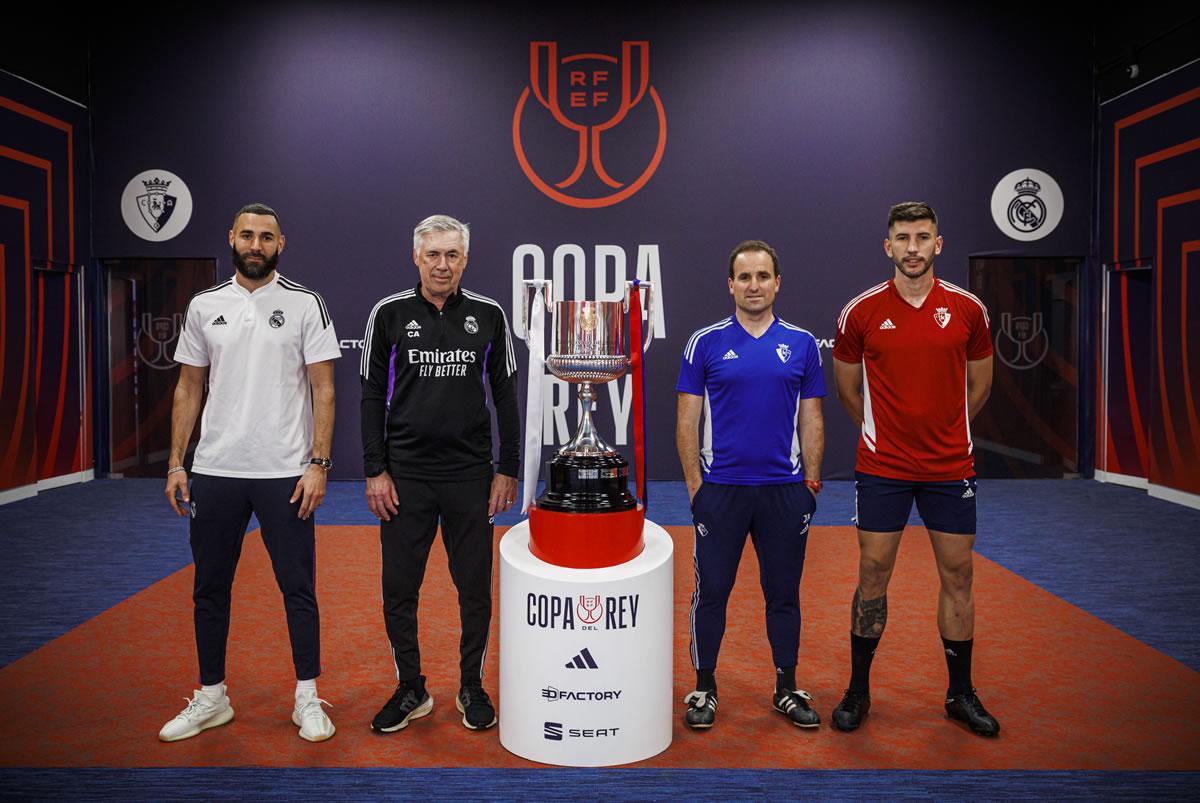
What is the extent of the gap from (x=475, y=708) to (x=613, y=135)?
624 cm

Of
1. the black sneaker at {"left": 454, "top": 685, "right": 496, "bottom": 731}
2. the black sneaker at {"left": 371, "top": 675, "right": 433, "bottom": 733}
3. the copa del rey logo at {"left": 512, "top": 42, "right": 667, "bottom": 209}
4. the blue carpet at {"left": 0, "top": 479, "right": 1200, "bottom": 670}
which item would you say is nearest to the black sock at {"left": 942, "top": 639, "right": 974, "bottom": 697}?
the blue carpet at {"left": 0, "top": 479, "right": 1200, "bottom": 670}

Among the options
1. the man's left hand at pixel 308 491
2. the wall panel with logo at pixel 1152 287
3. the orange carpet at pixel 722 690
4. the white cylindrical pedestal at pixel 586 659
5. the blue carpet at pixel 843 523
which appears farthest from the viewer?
the wall panel with logo at pixel 1152 287

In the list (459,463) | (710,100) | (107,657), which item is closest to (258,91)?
(710,100)

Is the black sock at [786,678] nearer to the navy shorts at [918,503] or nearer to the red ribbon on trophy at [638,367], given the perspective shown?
the navy shorts at [918,503]

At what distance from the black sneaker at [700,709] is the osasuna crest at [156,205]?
709 centimetres

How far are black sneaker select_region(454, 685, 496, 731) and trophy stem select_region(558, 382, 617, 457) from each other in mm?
829

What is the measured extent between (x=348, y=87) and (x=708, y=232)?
3.50m

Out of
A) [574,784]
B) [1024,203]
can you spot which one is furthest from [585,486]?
[1024,203]

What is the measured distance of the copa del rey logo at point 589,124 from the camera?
7965 millimetres

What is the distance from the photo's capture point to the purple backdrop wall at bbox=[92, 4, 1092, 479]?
7.98 meters

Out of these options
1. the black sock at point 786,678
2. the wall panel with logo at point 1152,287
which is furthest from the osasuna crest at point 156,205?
the wall panel with logo at point 1152,287

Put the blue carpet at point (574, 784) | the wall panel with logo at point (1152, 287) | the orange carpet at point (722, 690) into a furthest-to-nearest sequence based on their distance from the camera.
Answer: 1. the wall panel with logo at point (1152, 287)
2. the orange carpet at point (722, 690)
3. the blue carpet at point (574, 784)

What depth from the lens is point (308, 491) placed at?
2658 mm

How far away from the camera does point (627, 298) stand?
259 centimetres
